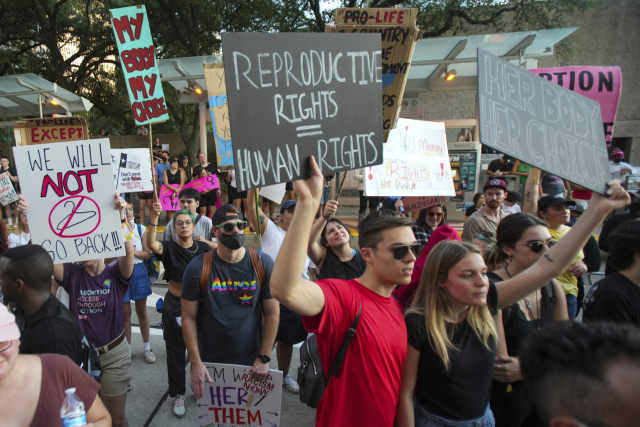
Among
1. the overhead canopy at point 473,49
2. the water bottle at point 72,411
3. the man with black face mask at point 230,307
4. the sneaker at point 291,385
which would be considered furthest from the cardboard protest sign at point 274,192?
the overhead canopy at point 473,49

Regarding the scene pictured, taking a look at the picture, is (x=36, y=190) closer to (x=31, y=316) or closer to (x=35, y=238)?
(x=35, y=238)

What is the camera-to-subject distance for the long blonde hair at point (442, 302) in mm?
1971

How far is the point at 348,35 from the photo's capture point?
6.03 ft

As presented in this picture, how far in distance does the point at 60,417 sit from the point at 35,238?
68.3 inches

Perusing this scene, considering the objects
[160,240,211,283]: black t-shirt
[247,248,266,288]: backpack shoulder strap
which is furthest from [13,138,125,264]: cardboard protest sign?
[247,248,266,288]: backpack shoulder strap

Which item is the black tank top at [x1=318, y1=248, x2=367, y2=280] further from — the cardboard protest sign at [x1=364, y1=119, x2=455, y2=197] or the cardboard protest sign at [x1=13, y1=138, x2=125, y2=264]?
the cardboard protest sign at [x1=13, y1=138, x2=125, y2=264]

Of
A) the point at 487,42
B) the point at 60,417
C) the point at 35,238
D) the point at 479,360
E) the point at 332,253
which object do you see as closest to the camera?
the point at 60,417

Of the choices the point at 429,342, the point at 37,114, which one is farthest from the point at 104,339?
the point at 37,114

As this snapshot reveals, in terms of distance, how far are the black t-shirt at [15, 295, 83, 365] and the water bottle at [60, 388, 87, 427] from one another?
18.9 inches

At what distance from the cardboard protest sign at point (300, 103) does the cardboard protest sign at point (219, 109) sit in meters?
2.48

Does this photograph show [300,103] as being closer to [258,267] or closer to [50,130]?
[258,267]

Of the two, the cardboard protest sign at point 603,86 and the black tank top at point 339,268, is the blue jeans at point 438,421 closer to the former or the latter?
the black tank top at point 339,268

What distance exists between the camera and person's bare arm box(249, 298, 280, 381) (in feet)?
9.07

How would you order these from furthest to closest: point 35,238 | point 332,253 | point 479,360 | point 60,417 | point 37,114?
point 37,114 → point 332,253 → point 35,238 → point 479,360 → point 60,417
